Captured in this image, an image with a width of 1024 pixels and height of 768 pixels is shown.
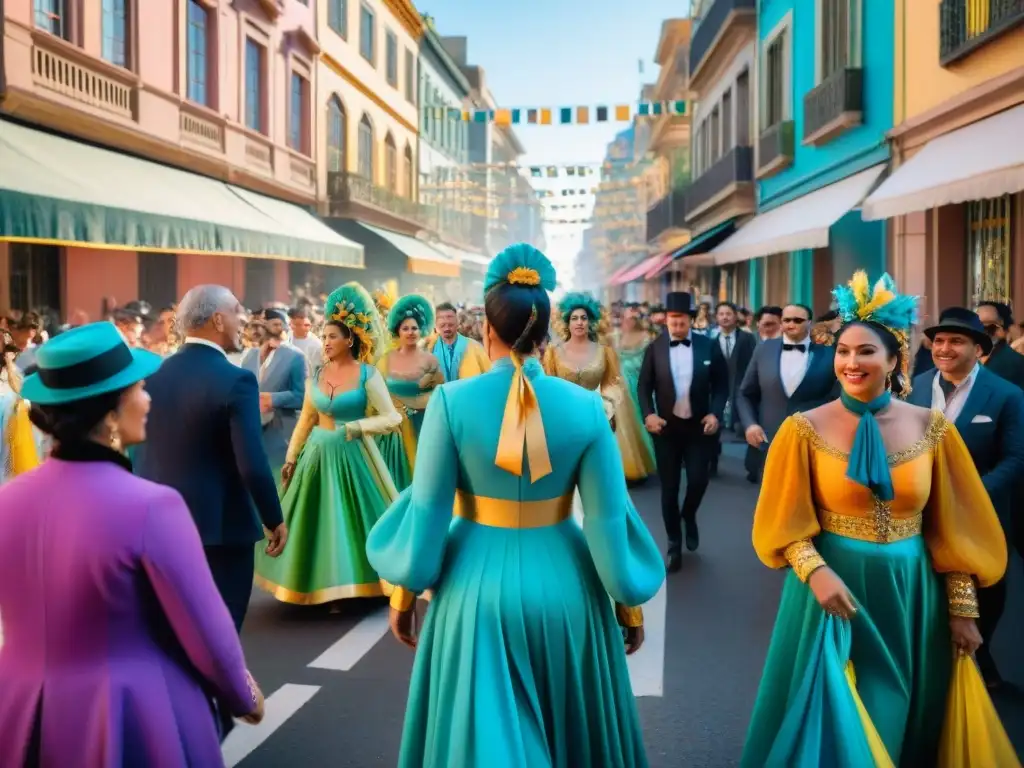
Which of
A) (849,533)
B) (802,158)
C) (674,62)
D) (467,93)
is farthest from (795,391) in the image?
(467,93)

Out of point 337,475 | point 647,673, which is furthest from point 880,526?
point 337,475

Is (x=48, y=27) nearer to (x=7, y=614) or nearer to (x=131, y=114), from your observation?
(x=131, y=114)

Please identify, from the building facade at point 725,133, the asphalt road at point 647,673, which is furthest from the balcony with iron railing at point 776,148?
the asphalt road at point 647,673

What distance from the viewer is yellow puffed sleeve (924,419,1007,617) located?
3.57m

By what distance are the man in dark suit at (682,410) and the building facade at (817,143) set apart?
7.94 meters

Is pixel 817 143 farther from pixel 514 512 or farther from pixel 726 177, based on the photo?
pixel 514 512

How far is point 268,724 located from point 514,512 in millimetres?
2156

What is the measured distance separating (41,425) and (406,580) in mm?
1154

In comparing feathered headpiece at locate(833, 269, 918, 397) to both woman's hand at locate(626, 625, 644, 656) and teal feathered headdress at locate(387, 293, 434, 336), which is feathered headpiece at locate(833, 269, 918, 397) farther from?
teal feathered headdress at locate(387, 293, 434, 336)

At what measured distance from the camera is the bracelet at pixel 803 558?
11.7 ft

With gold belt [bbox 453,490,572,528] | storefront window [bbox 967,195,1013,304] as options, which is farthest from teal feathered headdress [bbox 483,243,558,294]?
storefront window [bbox 967,195,1013,304]

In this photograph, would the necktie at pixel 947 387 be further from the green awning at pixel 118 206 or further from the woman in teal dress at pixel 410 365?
the green awning at pixel 118 206

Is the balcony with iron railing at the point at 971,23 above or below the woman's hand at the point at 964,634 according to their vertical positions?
above

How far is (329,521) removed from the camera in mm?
6539
